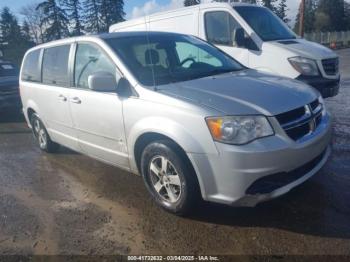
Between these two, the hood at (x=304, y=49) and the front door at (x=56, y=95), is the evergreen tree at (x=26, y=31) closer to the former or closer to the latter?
the front door at (x=56, y=95)

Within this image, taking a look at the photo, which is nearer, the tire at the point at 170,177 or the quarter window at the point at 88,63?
the tire at the point at 170,177

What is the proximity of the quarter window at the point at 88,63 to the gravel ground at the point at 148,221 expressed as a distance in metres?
1.35

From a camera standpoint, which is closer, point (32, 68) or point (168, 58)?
point (168, 58)

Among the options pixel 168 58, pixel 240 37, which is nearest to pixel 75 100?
pixel 168 58

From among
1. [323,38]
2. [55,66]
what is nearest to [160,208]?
[55,66]

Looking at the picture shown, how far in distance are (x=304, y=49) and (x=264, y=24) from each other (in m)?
1.09

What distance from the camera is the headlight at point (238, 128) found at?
10.3 ft

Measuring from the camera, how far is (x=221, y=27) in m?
7.57

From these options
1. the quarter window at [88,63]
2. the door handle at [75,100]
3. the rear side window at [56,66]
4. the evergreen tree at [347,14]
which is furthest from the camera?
the evergreen tree at [347,14]

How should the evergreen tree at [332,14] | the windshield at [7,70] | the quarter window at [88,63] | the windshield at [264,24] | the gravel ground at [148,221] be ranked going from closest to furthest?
the gravel ground at [148,221] < the quarter window at [88,63] < the windshield at [264,24] < the windshield at [7,70] < the evergreen tree at [332,14]

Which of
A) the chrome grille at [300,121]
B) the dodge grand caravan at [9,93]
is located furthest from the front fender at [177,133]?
the dodge grand caravan at [9,93]

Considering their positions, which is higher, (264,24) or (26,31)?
(264,24)

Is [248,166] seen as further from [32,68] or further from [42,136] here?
[32,68]

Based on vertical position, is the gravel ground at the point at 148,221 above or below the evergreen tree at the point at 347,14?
above
